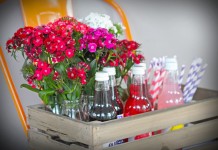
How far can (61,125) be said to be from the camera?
50.3 inches

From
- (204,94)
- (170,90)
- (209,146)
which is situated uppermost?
(170,90)

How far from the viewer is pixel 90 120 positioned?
131cm

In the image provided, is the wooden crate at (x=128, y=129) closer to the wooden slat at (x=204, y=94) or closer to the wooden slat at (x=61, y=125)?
the wooden slat at (x=61, y=125)

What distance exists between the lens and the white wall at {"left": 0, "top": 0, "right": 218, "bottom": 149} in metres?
2.09

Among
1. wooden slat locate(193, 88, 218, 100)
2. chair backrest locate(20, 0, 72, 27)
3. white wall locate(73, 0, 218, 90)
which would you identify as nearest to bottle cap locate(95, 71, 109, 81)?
wooden slat locate(193, 88, 218, 100)

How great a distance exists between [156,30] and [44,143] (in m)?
1.56

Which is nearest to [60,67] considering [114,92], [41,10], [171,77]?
[114,92]

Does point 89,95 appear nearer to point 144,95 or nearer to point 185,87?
point 144,95

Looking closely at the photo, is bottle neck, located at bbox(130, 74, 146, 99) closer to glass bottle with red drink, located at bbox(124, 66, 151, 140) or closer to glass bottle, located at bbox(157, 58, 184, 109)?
glass bottle with red drink, located at bbox(124, 66, 151, 140)

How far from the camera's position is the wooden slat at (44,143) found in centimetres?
127

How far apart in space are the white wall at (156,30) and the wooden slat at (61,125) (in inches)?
28.7

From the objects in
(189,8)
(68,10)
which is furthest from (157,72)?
(189,8)

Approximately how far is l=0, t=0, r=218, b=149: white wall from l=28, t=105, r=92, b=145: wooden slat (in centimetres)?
73

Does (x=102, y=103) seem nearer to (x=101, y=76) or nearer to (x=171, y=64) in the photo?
(x=101, y=76)
